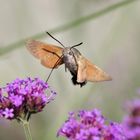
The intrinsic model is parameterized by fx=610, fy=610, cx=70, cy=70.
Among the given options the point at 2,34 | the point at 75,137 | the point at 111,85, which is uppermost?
the point at 2,34

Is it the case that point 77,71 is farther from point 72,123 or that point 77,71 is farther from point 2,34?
point 2,34

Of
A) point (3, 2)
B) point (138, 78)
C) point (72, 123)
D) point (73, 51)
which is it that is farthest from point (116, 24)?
point (3, 2)

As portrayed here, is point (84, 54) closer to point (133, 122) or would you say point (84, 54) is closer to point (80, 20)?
point (80, 20)

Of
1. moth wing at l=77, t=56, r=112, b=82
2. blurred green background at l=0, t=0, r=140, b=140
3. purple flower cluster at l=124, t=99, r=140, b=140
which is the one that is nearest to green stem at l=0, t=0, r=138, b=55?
moth wing at l=77, t=56, r=112, b=82

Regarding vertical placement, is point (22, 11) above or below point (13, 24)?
below

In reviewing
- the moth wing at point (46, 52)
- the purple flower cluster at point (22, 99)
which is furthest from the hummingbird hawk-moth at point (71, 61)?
the purple flower cluster at point (22, 99)

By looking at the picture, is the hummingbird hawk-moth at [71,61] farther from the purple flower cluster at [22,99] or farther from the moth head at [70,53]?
the purple flower cluster at [22,99]
